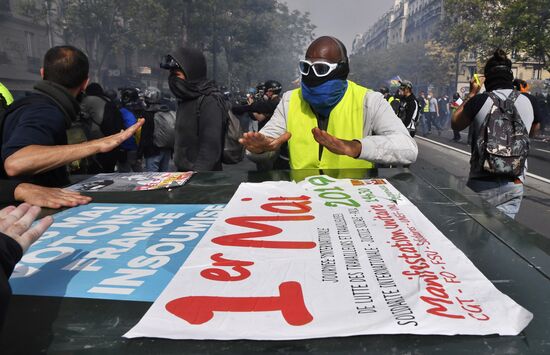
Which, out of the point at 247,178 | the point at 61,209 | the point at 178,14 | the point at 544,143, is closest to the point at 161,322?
the point at 61,209

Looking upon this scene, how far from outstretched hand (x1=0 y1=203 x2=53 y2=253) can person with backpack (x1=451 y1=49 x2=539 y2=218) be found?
3.01 meters

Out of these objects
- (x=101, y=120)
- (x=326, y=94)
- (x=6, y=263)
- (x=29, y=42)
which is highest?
(x=29, y=42)

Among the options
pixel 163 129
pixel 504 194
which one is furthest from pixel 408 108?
pixel 504 194

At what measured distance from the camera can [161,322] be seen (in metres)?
0.84

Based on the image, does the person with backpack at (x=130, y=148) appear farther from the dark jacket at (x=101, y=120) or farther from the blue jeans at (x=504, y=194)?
the blue jeans at (x=504, y=194)

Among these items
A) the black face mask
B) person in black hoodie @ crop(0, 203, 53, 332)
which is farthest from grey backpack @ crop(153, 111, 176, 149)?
person in black hoodie @ crop(0, 203, 53, 332)

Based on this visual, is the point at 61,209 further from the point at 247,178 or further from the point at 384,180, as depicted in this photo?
the point at 384,180

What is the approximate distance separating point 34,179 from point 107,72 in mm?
39468

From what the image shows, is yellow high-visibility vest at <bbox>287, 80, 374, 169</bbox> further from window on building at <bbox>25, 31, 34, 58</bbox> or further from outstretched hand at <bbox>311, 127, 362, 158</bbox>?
window on building at <bbox>25, 31, 34, 58</bbox>

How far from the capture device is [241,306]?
0.90 metres

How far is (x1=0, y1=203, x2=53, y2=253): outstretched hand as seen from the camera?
0.99m

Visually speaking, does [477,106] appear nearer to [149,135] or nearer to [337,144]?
[337,144]

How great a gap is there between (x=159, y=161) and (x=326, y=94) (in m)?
3.98

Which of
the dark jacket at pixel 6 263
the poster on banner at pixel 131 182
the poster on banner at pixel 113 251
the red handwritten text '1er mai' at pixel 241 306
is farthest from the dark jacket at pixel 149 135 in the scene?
the red handwritten text '1er mai' at pixel 241 306
